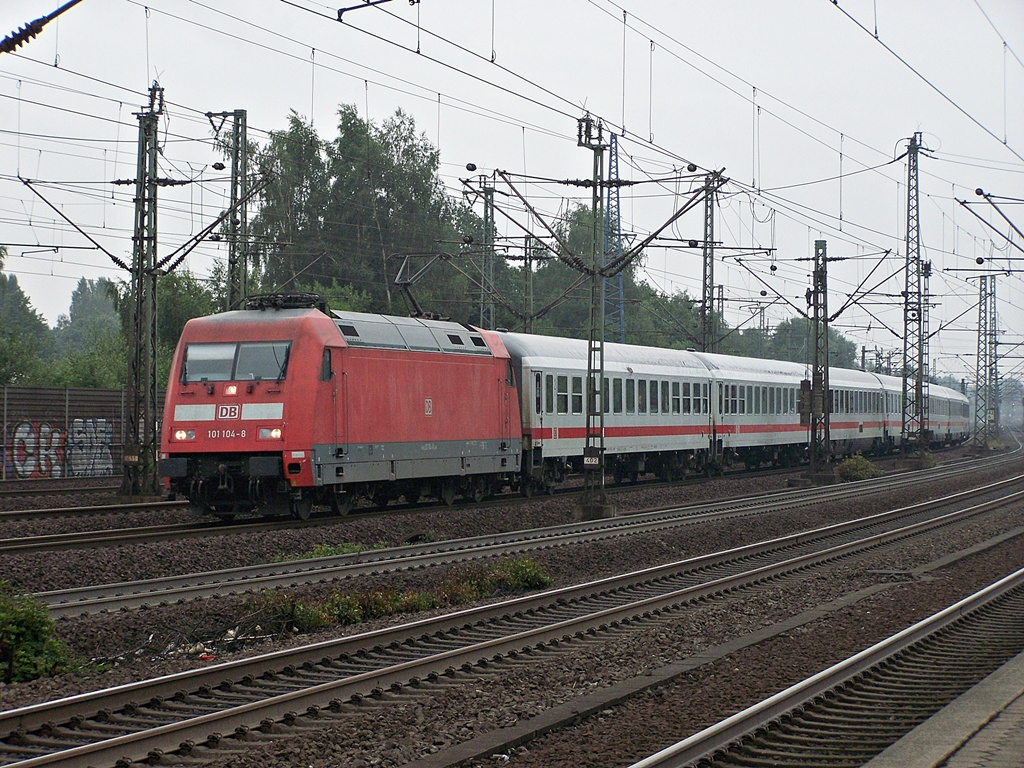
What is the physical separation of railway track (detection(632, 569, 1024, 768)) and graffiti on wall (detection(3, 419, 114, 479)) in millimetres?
26553

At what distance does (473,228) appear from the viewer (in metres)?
76.6

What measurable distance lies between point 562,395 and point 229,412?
10.6 metres

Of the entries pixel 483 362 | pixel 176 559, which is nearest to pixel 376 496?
pixel 483 362

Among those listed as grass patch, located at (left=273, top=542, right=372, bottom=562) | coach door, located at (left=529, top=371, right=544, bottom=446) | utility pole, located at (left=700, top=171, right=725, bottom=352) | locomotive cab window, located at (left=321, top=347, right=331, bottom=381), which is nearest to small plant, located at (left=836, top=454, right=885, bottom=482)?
utility pole, located at (left=700, top=171, right=725, bottom=352)

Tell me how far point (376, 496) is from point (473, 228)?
54887 millimetres

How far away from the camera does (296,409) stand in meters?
19.3

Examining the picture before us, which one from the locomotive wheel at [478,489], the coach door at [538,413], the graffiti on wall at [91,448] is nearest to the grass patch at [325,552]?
the locomotive wheel at [478,489]

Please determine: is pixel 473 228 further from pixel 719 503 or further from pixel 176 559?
pixel 176 559

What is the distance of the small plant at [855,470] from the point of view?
39.2 m

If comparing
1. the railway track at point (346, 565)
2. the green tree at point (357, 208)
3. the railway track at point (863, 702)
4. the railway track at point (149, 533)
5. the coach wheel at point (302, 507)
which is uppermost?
the green tree at point (357, 208)

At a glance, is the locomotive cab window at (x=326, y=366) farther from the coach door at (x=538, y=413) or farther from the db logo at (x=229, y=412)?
the coach door at (x=538, y=413)

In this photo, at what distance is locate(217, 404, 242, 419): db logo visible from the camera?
1970 centimetres

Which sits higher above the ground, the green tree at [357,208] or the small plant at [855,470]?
Result: the green tree at [357,208]

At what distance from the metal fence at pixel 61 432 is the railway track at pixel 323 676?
21.2 m
